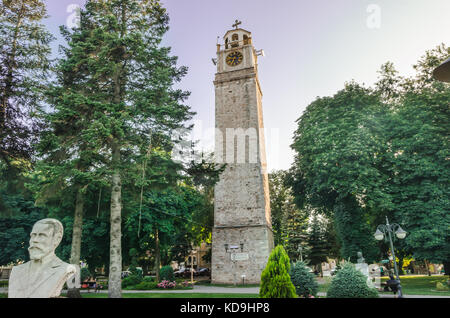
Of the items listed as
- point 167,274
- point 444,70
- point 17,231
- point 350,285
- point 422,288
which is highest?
point 444,70

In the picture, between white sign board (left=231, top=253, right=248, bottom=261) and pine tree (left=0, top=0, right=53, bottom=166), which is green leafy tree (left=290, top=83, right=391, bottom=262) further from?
pine tree (left=0, top=0, right=53, bottom=166)

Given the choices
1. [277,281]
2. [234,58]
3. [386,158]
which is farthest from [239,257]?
[234,58]

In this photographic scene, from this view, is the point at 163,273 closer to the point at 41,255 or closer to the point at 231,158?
the point at 231,158

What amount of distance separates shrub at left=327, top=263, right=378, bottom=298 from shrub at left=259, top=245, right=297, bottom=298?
3.87 meters

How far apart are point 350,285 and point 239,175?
1351cm

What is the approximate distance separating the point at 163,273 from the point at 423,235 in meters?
17.5

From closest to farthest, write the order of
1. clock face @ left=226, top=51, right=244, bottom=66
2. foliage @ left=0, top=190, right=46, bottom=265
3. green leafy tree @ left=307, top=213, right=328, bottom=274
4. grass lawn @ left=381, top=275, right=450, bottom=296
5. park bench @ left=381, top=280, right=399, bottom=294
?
park bench @ left=381, top=280, right=399, bottom=294 < grass lawn @ left=381, top=275, right=450, bottom=296 < foliage @ left=0, top=190, right=46, bottom=265 < clock face @ left=226, top=51, right=244, bottom=66 < green leafy tree @ left=307, top=213, right=328, bottom=274

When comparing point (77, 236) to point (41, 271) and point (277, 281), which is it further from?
point (277, 281)

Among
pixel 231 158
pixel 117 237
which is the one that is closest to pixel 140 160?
pixel 117 237

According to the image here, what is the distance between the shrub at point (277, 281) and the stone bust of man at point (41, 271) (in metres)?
4.50

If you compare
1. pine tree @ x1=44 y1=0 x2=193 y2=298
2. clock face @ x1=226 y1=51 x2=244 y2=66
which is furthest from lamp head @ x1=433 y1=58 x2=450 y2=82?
clock face @ x1=226 y1=51 x2=244 y2=66

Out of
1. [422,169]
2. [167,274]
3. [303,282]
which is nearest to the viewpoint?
[303,282]

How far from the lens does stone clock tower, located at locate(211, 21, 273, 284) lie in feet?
65.9

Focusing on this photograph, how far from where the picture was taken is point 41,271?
4438 mm
